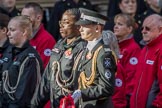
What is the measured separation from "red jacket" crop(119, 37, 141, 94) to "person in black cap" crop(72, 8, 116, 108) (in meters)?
1.51

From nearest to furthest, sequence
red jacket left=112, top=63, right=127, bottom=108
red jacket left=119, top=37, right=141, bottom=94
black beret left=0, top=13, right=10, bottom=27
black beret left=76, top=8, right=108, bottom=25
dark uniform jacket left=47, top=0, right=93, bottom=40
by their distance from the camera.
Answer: black beret left=76, top=8, right=108, bottom=25 < red jacket left=112, top=63, right=127, bottom=108 < red jacket left=119, top=37, right=141, bottom=94 < black beret left=0, top=13, right=10, bottom=27 < dark uniform jacket left=47, top=0, right=93, bottom=40

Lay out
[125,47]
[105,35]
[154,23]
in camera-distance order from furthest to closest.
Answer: [125,47]
[154,23]
[105,35]

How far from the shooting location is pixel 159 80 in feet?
26.6

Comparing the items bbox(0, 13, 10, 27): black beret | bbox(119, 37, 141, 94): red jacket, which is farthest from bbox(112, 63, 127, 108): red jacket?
bbox(0, 13, 10, 27): black beret

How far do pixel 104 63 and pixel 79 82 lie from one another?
15.3 inches

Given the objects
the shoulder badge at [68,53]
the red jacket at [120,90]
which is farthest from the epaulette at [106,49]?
the red jacket at [120,90]

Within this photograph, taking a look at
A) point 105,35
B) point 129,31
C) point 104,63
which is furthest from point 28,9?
point 104,63

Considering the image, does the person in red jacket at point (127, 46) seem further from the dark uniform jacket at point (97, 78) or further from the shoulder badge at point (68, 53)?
the dark uniform jacket at point (97, 78)

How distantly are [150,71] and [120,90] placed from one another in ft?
2.02

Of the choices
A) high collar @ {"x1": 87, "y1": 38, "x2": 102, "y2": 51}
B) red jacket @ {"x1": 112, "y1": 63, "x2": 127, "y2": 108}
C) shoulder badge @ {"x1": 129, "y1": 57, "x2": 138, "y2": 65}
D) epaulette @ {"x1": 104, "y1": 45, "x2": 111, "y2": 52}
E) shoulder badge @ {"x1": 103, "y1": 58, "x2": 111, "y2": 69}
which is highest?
high collar @ {"x1": 87, "y1": 38, "x2": 102, "y2": 51}

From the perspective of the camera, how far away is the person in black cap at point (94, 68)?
7098mm

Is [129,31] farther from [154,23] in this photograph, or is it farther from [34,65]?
[34,65]

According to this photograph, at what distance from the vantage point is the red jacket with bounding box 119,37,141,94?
8.86 m

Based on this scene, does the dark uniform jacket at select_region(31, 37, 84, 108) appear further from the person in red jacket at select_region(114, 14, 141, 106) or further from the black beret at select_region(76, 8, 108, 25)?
the person in red jacket at select_region(114, 14, 141, 106)
